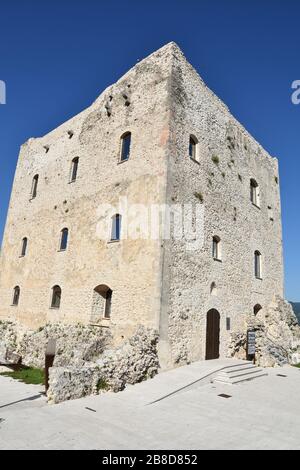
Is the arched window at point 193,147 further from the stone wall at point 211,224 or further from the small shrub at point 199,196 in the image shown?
the small shrub at point 199,196

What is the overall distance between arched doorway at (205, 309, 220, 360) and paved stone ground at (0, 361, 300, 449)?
11.4 feet

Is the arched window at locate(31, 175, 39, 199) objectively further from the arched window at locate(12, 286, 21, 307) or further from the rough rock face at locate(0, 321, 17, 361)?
the rough rock face at locate(0, 321, 17, 361)

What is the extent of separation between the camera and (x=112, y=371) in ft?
31.4

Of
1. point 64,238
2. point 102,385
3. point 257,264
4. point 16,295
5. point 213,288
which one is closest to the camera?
point 102,385

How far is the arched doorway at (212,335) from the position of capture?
45.8 feet

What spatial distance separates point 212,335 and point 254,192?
416 inches

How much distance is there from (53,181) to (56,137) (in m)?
3.37

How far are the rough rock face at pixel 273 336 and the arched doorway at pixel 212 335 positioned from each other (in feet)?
4.41

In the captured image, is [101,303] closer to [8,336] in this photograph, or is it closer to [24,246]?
[8,336]

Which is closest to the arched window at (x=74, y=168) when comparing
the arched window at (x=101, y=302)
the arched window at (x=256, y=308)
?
the arched window at (x=101, y=302)

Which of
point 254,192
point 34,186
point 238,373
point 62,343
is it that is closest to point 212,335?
point 238,373

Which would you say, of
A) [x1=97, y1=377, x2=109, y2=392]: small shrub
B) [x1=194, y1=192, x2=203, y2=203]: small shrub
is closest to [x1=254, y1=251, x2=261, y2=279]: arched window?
[x1=194, y1=192, x2=203, y2=203]: small shrub
